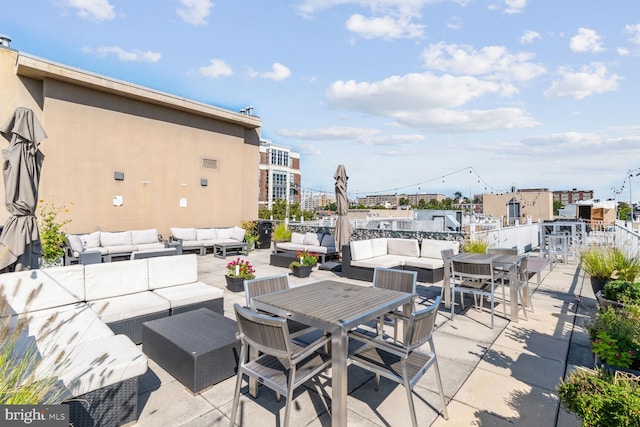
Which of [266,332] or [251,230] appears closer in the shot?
[266,332]

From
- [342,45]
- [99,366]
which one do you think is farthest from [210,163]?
[99,366]

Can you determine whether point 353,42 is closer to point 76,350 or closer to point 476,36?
point 476,36

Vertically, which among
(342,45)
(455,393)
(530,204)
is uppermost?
(342,45)

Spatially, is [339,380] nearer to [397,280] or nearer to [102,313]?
[397,280]

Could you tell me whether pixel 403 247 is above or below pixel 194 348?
above

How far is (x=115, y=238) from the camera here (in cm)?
871

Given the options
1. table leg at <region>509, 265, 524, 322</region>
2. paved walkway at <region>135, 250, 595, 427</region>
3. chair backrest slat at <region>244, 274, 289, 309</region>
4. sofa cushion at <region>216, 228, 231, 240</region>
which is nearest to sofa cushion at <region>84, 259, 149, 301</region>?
paved walkway at <region>135, 250, 595, 427</region>

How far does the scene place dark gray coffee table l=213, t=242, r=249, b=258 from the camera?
9.68 meters

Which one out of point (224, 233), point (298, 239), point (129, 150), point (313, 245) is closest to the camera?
point (129, 150)

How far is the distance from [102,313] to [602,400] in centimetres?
399

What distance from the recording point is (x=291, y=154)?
53.3 m

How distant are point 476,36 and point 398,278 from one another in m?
7.81

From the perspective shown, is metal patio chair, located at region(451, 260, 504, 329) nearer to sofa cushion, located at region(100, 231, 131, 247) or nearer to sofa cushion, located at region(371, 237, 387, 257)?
sofa cushion, located at region(371, 237, 387, 257)

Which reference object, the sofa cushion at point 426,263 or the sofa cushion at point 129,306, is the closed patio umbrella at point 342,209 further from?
the sofa cushion at point 129,306
